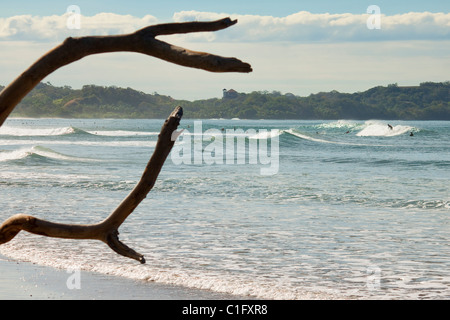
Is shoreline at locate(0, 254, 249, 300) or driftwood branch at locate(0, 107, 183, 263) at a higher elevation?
driftwood branch at locate(0, 107, 183, 263)

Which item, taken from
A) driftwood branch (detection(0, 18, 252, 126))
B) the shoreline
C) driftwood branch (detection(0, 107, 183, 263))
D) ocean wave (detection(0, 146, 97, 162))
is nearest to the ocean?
the shoreline

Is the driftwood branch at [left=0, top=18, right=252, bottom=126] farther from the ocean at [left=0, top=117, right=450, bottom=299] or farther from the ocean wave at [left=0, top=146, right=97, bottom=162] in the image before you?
the ocean wave at [left=0, top=146, right=97, bottom=162]

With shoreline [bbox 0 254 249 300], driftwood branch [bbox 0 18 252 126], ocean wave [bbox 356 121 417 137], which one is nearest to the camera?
driftwood branch [bbox 0 18 252 126]

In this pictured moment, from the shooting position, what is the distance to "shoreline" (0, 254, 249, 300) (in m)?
7.96

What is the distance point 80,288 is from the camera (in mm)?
8352

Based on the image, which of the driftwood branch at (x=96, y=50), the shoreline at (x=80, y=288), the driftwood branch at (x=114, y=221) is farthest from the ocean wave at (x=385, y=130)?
the driftwood branch at (x=96, y=50)

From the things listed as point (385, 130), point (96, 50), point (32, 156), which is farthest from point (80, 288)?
point (385, 130)

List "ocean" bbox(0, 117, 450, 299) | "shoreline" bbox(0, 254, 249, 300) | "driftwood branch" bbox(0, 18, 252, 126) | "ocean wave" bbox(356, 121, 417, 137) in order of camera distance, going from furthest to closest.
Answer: "ocean wave" bbox(356, 121, 417, 137), "ocean" bbox(0, 117, 450, 299), "shoreline" bbox(0, 254, 249, 300), "driftwood branch" bbox(0, 18, 252, 126)

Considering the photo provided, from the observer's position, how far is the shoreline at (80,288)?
7965 mm

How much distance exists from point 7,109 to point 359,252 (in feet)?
28.8

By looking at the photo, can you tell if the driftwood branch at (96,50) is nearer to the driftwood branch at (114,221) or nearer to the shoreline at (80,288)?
the driftwood branch at (114,221)

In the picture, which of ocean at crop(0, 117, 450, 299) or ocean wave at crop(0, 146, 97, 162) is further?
ocean wave at crop(0, 146, 97, 162)

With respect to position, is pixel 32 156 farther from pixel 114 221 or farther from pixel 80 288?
pixel 114 221
